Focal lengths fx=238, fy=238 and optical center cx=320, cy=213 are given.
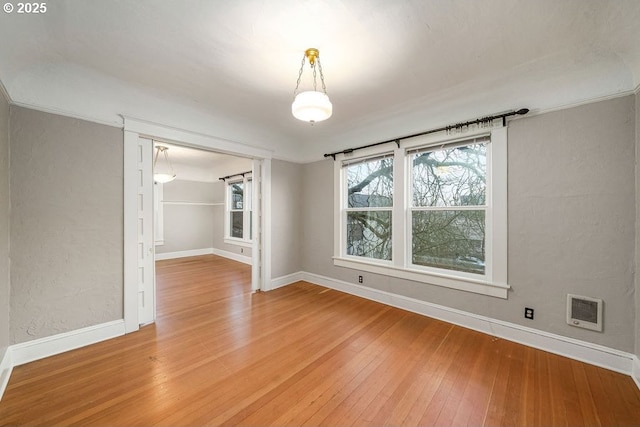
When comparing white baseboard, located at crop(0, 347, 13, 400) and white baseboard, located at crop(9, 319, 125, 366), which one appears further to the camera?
white baseboard, located at crop(9, 319, 125, 366)

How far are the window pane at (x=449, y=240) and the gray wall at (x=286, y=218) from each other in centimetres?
151

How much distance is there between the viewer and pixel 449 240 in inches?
114

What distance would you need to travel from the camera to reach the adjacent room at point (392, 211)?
5.25 feet

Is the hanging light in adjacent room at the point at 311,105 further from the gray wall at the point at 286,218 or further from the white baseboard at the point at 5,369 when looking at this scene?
the white baseboard at the point at 5,369

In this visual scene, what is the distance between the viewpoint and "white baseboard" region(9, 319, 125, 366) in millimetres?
1990

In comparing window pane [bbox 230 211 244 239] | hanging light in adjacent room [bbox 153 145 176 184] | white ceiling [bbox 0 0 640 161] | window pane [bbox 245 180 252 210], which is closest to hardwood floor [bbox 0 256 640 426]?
white ceiling [bbox 0 0 640 161]

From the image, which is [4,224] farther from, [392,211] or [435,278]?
[435,278]

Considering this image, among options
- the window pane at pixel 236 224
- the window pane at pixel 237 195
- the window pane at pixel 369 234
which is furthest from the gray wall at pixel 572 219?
the window pane at pixel 237 195

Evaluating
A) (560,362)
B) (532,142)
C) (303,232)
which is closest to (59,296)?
(303,232)

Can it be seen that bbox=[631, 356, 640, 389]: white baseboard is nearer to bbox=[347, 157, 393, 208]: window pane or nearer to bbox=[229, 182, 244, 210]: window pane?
bbox=[347, 157, 393, 208]: window pane

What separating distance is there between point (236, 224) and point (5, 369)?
193 inches

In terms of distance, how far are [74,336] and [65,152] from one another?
1709 millimetres

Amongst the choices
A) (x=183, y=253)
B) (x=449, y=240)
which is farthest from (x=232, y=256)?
(x=449, y=240)

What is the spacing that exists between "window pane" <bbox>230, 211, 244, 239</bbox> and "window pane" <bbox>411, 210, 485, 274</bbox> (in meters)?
4.76
